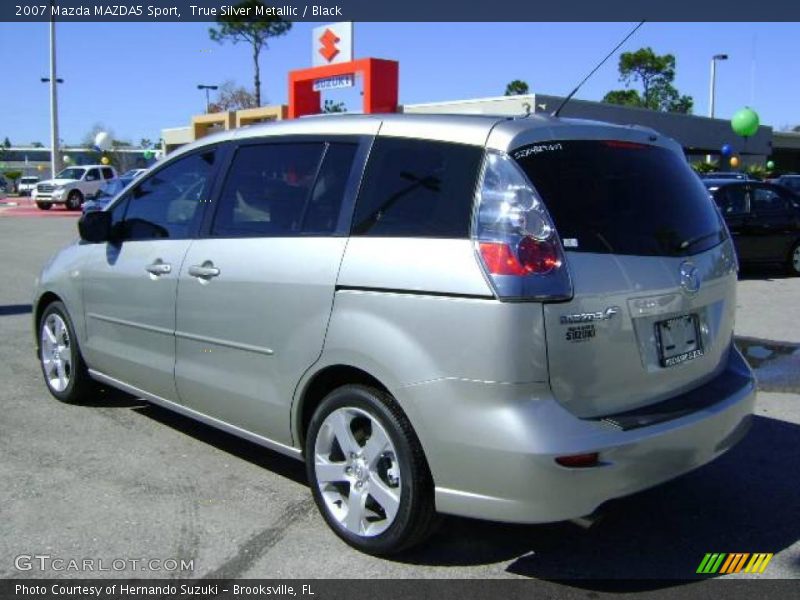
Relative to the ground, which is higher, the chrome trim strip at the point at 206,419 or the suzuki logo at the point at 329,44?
the suzuki logo at the point at 329,44

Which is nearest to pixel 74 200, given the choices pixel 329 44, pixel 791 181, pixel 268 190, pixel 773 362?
pixel 329 44

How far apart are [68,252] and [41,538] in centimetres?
248

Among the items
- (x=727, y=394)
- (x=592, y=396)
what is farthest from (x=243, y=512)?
(x=727, y=394)

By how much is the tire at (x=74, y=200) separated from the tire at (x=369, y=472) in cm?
3543

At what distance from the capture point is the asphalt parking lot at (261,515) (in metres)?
3.54

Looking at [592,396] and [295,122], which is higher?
[295,122]

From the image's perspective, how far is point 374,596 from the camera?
3271 millimetres

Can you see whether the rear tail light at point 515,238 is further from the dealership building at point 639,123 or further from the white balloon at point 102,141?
the white balloon at point 102,141

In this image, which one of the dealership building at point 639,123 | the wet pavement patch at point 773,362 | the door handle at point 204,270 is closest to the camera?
the door handle at point 204,270

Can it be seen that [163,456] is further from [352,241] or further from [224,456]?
[352,241]

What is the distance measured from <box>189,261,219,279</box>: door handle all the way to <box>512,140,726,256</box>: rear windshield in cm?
178

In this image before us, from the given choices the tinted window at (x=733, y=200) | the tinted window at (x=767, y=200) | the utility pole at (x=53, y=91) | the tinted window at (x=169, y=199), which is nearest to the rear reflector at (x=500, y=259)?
the tinted window at (x=169, y=199)

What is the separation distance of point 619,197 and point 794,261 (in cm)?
1173

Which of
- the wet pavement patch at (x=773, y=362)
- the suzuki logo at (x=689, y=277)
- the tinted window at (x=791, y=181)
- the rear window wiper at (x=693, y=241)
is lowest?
the wet pavement patch at (x=773, y=362)
